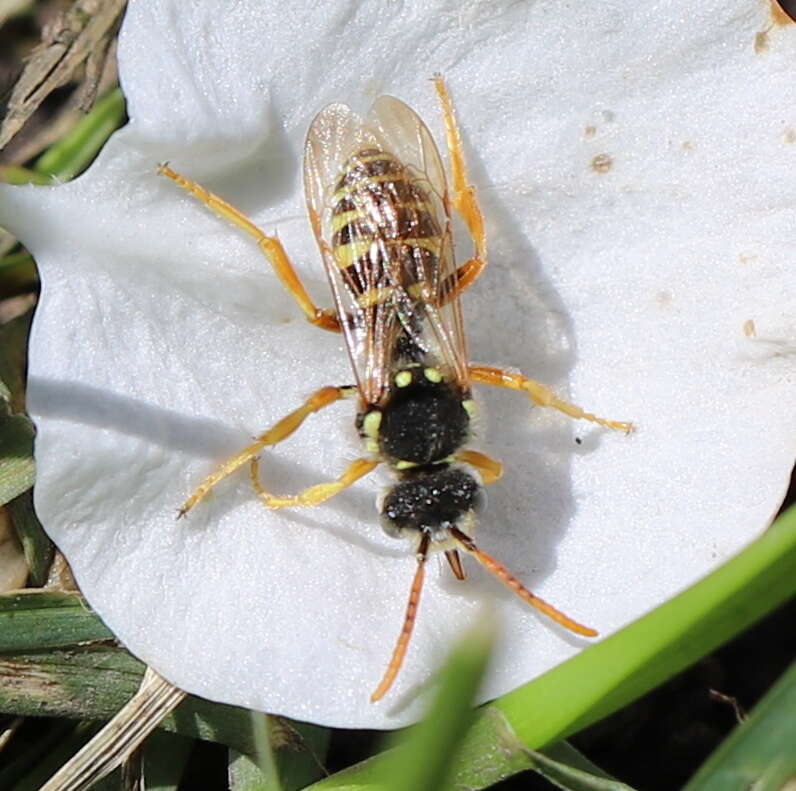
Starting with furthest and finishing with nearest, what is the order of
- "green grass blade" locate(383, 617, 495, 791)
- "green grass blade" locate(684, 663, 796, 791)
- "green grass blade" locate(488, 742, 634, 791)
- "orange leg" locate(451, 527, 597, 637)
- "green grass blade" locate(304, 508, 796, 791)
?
"orange leg" locate(451, 527, 597, 637), "green grass blade" locate(488, 742, 634, 791), "green grass blade" locate(304, 508, 796, 791), "green grass blade" locate(684, 663, 796, 791), "green grass blade" locate(383, 617, 495, 791)

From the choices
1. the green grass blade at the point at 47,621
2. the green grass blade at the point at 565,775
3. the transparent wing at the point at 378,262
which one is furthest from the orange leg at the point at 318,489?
the green grass blade at the point at 565,775

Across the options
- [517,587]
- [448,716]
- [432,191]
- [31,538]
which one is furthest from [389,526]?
[448,716]

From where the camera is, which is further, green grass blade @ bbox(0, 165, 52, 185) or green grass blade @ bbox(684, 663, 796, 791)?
green grass blade @ bbox(0, 165, 52, 185)

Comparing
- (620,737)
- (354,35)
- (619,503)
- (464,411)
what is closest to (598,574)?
(619,503)

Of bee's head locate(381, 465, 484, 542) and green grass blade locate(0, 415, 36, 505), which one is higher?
bee's head locate(381, 465, 484, 542)

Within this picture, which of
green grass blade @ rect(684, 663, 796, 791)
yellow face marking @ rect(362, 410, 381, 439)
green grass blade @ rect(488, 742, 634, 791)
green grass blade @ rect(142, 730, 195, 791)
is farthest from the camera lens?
green grass blade @ rect(142, 730, 195, 791)

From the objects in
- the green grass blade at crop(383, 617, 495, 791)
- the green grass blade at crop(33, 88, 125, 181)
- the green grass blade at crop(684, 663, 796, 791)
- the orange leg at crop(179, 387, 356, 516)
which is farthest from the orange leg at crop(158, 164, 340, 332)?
the green grass blade at crop(383, 617, 495, 791)

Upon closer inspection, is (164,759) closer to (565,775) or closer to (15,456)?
(15,456)

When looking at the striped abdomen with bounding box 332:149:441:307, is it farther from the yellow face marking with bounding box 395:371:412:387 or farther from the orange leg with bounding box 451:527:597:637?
the orange leg with bounding box 451:527:597:637
